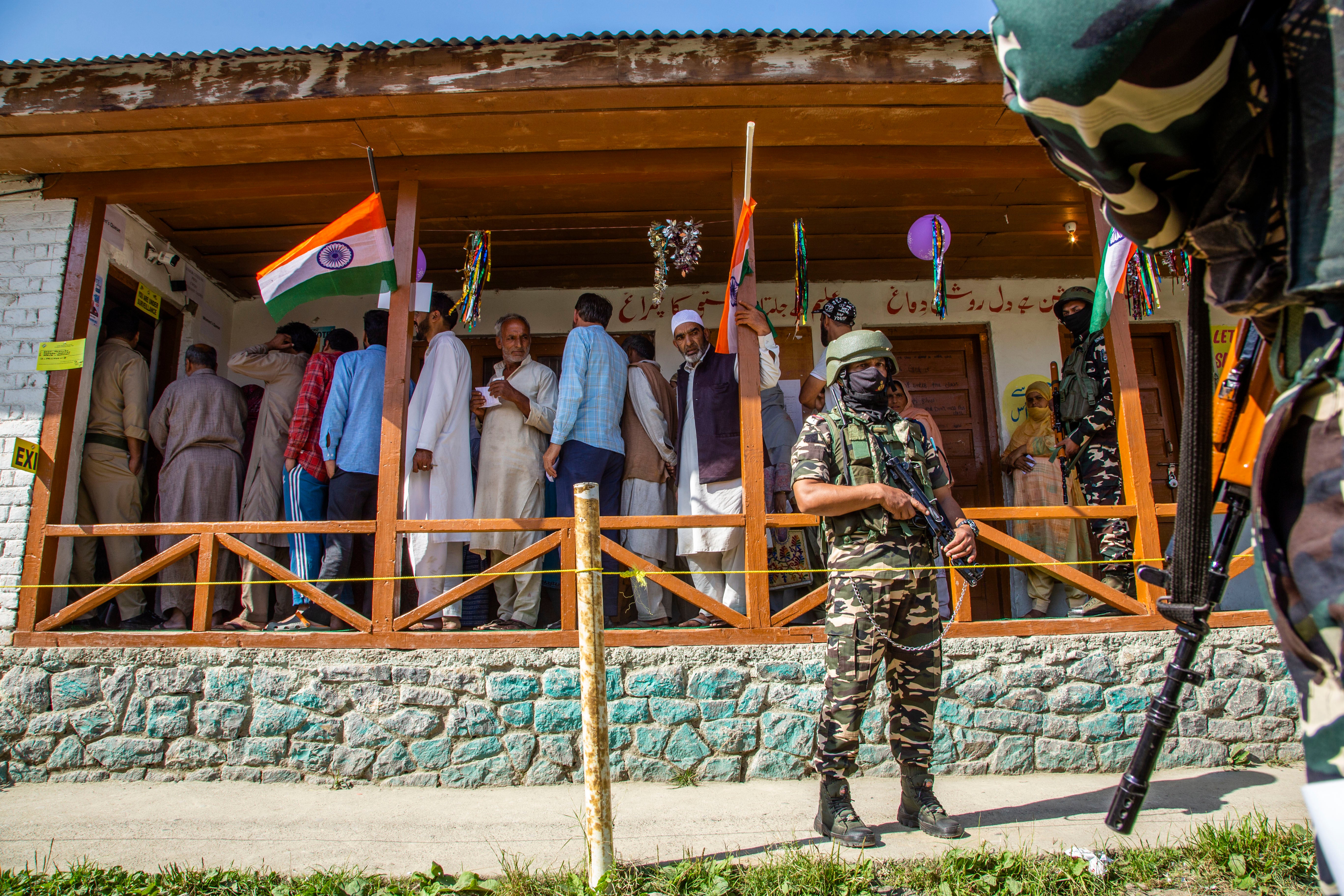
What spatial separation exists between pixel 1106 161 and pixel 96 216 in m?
6.27

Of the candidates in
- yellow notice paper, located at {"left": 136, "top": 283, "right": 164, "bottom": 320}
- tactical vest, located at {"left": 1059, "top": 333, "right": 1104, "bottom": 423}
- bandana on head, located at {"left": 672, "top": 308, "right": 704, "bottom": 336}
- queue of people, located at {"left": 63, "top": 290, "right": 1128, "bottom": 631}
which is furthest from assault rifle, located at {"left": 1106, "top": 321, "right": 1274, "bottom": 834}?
yellow notice paper, located at {"left": 136, "top": 283, "right": 164, "bottom": 320}

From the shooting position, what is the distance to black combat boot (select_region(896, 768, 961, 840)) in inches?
125

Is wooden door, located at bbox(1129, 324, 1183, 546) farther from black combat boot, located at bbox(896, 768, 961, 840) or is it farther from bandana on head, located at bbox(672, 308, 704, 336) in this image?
black combat boot, located at bbox(896, 768, 961, 840)

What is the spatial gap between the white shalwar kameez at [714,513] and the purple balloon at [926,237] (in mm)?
1265

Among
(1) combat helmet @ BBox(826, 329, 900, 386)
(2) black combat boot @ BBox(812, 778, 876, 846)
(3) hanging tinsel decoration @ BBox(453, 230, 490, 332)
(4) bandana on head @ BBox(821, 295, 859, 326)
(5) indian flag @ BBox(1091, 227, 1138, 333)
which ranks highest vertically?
(3) hanging tinsel decoration @ BBox(453, 230, 490, 332)

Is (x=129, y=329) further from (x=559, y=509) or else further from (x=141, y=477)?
(x=559, y=509)

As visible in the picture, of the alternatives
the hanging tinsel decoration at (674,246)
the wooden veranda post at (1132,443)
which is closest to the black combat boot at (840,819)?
the wooden veranda post at (1132,443)

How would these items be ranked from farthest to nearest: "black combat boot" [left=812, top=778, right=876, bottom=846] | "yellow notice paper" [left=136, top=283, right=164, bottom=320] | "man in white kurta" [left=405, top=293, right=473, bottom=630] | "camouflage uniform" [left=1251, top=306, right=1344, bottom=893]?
"yellow notice paper" [left=136, top=283, right=164, bottom=320] → "man in white kurta" [left=405, top=293, right=473, bottom=630] → "black combat boot" [left=812, top=778, right=876, bottom=846] → "camouflage uniform" [left=1251, top=306, right=1344, bottom=893]

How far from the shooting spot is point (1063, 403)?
559cm

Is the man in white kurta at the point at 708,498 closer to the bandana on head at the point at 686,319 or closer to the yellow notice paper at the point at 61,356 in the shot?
the bandana on head at the point at 686,319

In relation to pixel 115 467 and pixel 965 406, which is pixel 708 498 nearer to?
pixel 965 406

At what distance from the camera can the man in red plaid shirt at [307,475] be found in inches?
201

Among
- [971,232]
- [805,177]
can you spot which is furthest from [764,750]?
[971,232]

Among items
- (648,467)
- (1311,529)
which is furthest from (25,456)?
(1311,529)
